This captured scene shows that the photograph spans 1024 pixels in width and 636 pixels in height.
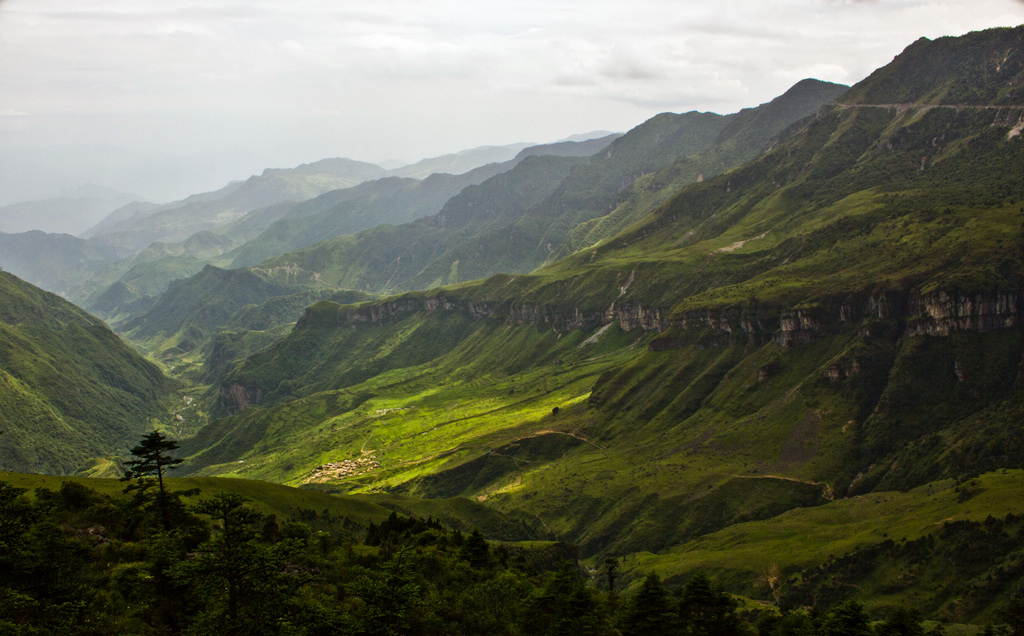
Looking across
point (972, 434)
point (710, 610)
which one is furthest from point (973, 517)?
point (710, 610)

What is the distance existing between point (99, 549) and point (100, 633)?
17355 mm

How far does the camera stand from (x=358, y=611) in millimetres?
59656

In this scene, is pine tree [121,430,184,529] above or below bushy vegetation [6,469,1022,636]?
above

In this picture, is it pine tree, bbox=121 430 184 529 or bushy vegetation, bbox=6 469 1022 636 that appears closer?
bushy vegetation, bbox=6 469 1022 636

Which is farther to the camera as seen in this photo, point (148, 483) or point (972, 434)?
point (972, 434)

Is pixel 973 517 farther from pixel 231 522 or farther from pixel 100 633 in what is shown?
pixel 100 633

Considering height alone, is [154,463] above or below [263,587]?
above

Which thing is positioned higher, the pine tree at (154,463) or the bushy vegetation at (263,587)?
the pine tree at (154,463)

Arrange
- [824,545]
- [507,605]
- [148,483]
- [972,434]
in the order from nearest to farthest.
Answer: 1. [148,483]
2. [507,605]
3. [824,545]
4. [972,434]

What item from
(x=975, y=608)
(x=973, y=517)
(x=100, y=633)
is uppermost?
(x=100, y=633)

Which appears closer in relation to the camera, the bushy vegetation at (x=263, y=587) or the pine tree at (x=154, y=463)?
the bushy vegetation at (x=263, y=587)

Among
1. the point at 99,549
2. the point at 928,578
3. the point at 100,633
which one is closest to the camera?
the point at 100,633

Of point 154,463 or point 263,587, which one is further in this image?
point 154,463

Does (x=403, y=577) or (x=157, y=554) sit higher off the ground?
(x=157, y=554)
